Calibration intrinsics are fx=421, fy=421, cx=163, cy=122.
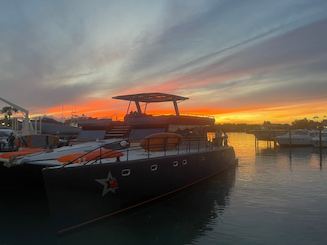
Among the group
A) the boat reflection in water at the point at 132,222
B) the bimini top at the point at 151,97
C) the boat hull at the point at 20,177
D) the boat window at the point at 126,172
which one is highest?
the bimini top at the point at 151,97

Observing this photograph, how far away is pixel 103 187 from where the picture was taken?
1324 cm

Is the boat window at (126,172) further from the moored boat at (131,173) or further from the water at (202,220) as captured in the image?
the water at (202,220)

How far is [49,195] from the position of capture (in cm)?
1245

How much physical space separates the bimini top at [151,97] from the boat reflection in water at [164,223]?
22.9 feet

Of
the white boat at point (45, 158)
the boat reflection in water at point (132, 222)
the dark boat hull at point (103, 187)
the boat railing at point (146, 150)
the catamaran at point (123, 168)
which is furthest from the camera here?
the white boat at point (45, 158)

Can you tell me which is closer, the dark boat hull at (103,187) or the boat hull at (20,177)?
the dark boat hull at (103,187)

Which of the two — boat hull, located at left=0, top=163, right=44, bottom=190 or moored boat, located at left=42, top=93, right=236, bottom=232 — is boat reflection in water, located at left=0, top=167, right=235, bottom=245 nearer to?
moored boat, located at left=42, top=93, right=236, bottom=232

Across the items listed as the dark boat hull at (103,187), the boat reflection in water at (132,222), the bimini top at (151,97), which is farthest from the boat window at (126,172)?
the bimini top at (151,97)

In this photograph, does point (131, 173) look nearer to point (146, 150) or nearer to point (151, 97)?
point (146, 150)

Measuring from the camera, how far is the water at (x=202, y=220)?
1223cm

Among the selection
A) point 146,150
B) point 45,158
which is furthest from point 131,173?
point 45,158

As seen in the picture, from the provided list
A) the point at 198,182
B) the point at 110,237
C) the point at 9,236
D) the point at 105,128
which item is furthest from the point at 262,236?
the point at 105,128

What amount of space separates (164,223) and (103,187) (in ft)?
7.96

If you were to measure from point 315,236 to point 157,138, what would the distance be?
303 inches
